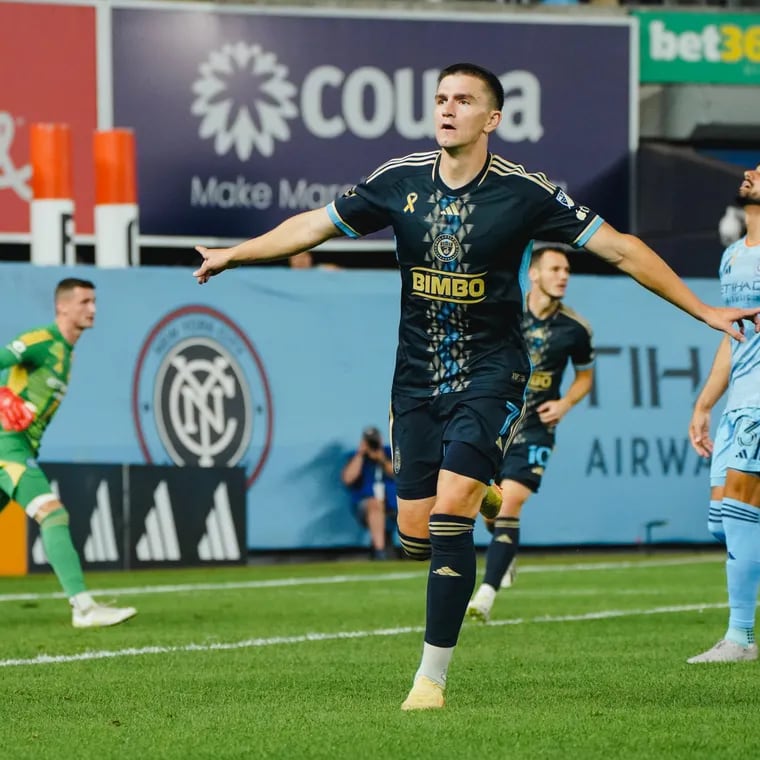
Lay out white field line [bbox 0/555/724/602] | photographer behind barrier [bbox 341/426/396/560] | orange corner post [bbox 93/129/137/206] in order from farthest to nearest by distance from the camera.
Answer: orange corner post [bbox 93/129/137/206] < photographer behind barrier [bbox 341/426/396/560] < white field line [bbox 0/555/724/602]

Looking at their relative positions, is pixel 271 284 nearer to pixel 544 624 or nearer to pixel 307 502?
pixel 307 502

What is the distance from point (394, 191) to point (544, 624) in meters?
4.67

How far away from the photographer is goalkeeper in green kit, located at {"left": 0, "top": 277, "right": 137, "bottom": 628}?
12.1m

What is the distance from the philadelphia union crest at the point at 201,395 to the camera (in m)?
18.4

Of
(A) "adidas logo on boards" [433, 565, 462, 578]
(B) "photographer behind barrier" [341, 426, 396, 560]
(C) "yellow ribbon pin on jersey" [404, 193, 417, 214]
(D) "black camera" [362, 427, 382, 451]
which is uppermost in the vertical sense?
(C) "yellow ribbon pin on jersey" [404, 193, 417, 214]

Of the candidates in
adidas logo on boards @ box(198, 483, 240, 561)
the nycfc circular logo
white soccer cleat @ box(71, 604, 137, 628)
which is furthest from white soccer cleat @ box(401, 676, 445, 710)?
adidas logo on boards @ box(198, 483, 240, 561)

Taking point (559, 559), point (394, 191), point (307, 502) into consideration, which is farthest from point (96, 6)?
point (394, 191)

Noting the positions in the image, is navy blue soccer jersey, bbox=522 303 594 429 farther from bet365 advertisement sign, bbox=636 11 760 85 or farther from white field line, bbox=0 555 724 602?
bet365 advertisement sign, bbox=636 11 760 85

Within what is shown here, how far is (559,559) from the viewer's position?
19578mm

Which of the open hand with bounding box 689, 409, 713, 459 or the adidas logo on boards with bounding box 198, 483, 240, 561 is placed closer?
the open hand with bounding box 689, 409, 713, 459

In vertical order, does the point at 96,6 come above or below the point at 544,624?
above

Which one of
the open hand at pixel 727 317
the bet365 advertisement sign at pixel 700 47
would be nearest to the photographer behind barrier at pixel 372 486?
the bet365 advertisement sign at pixel 700 47

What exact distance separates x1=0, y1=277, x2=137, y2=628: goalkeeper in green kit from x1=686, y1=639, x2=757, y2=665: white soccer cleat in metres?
3.98

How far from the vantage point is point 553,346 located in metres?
13.5
